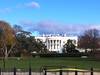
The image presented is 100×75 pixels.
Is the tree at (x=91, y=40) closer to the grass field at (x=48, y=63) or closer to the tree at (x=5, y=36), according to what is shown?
the tree at (x=5, y=36)

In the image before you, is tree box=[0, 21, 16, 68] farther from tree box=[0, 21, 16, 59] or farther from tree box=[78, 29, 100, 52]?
tree box=[78, 29, 100, 52]

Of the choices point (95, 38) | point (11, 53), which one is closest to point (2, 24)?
point (11, 53)

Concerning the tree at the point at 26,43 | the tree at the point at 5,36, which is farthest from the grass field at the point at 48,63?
the tree at the point at 26,43

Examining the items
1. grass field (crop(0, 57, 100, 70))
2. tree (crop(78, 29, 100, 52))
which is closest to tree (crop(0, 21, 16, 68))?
grass field (crop(0, 57, 100, 70))

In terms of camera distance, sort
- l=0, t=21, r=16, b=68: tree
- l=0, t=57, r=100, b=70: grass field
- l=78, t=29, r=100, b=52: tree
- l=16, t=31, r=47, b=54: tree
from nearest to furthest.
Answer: l=0, t=57, r=100, b=70: grass field, l=0, t=21, r=16, b=68: tree, l=16, t=31, r=47, b=54: tree, l=78, t=29, r=100, b=52: tree

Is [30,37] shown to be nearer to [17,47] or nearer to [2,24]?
[17,47]

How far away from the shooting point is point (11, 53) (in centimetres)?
16350

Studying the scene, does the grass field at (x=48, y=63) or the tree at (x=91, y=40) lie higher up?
the tree at (x=91, y=40)

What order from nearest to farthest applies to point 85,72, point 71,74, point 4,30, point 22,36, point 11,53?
1. point 85,72
2. point 71,74
3. point 4,30
4. point 11,53
5. point 22,36

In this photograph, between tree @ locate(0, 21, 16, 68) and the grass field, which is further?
tree @ locate(0, 21, 16, 68)

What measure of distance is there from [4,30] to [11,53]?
89.3ft

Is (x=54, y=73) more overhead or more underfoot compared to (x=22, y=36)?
more underfoot

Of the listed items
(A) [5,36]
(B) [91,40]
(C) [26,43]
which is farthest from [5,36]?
(B) [91,40]

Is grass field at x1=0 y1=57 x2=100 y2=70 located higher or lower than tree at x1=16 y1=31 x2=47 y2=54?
lower
